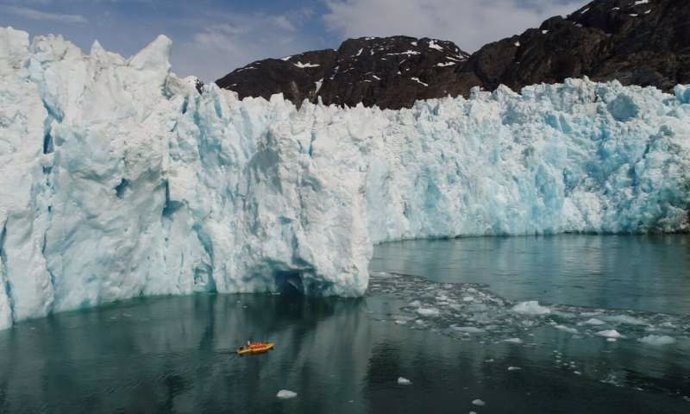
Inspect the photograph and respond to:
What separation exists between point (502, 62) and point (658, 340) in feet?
221

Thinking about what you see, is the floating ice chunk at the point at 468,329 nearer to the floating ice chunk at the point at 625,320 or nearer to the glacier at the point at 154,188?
the floating ice chunk at the point at 625,320

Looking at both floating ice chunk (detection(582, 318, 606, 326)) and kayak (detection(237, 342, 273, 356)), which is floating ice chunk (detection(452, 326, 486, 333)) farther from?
kayak (detection(237, 342, 273, 356))

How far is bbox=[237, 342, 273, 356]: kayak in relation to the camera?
48.1ft

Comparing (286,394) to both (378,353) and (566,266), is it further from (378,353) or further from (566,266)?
(566,266)

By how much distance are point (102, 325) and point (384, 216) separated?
889 inches

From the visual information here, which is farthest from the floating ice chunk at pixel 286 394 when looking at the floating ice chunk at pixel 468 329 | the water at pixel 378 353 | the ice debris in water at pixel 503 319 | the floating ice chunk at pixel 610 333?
the floating ice chunk at pixel 610 333

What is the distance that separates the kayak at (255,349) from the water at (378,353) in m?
0.33

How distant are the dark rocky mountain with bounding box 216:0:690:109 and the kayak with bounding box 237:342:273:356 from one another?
46.7 meters

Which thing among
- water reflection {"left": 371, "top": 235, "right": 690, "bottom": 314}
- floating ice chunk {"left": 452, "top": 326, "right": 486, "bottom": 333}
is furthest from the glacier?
water reflection {"left": 371, "top": 235, "right": 690, "bottom": 314}

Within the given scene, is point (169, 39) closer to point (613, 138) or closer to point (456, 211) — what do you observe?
point (456, 211)

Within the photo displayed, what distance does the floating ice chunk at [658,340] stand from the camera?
14.9 meters

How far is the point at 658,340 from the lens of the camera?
15031mm

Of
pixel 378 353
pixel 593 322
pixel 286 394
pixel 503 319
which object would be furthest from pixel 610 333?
pixel 286 394

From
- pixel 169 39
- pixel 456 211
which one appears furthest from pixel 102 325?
pixel 456 211
